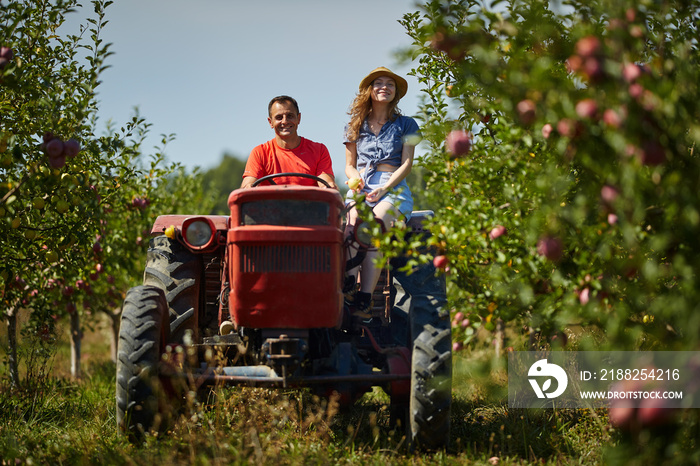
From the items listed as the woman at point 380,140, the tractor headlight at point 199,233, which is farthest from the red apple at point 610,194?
the tractor headlight at point 199,233

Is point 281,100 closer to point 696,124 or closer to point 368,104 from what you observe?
point 368,104

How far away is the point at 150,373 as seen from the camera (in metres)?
3.44

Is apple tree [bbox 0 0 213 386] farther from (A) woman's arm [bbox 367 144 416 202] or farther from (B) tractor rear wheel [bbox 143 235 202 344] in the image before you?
(A) woman's arm [bbox 367 144 416 202]

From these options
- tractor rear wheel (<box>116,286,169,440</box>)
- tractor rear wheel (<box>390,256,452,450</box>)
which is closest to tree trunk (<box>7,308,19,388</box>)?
tractor rear wheel (<box>116,286,169,440</box>)

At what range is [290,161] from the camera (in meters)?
4.69

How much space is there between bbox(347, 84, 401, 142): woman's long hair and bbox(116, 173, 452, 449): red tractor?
1.32 meters

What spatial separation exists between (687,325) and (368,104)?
321 cm

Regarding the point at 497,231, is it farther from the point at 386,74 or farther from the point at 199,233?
the point at 386,74

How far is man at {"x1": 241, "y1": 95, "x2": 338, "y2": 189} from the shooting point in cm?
463

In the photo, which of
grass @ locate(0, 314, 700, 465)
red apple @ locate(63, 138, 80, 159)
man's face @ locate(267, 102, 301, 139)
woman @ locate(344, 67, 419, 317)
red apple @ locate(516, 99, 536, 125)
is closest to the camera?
red apple @ locate(516, 99, 536, 125)

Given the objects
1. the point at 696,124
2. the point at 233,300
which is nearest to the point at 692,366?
the point at 696,124

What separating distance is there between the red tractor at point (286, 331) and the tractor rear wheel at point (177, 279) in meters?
0.13

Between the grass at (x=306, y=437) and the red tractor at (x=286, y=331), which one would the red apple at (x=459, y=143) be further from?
the grass at (x=306, y=437)

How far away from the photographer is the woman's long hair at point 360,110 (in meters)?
4.86
